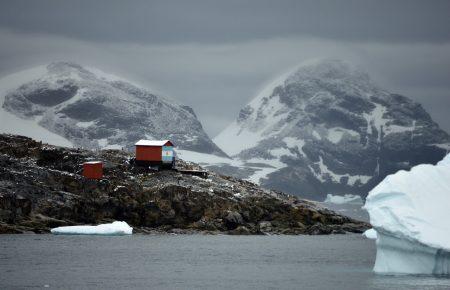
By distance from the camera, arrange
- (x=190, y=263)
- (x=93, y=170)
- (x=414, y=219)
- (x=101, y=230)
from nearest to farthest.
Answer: (x=414, y=219), (x=190, y=263), (x=101, y=230), (x=93, y=170)

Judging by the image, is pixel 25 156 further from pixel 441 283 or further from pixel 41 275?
pixel 441 283

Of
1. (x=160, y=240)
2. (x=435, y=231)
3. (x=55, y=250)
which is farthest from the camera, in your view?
(x=160, y=240)

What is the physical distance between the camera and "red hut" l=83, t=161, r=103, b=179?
186750 millimetres

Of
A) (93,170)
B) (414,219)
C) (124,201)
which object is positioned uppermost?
(93,170)

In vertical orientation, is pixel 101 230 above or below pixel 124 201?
below

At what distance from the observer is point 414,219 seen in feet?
299

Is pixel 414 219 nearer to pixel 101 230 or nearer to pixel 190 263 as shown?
pixel 190 263

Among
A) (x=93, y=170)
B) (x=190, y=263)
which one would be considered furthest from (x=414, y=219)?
(x=93, y=170)

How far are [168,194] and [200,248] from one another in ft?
111

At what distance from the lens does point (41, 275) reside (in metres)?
104

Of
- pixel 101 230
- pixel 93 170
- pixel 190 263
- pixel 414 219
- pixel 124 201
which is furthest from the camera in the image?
pixel 93 170

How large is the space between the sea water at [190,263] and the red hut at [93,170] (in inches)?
742

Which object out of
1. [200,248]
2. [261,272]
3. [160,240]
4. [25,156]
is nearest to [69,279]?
[261,272]

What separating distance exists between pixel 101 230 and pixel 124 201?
9992mm
